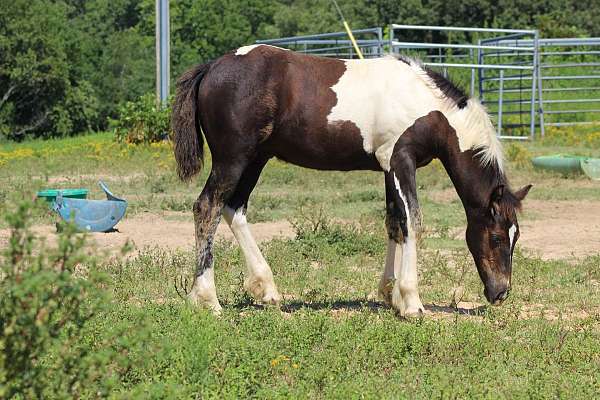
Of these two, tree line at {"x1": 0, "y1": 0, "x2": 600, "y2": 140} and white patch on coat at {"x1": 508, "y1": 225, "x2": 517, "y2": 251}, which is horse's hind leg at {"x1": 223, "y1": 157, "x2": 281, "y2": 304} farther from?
tree line at {"x1": 0, "y1": 0, "x2": 600, "y2": 140}

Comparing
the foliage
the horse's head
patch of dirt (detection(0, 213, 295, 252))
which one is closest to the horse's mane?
the horse's head

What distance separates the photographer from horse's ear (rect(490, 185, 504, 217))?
7.22m

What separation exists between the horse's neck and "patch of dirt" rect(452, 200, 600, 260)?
2941 mm

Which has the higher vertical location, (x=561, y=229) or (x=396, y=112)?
(x=396, y=112)

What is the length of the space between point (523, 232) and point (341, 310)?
15.5ft

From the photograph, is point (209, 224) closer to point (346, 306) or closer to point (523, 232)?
point (346, 306)

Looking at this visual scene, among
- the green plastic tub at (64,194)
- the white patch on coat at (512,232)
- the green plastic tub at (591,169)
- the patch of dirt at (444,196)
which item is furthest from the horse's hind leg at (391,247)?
the green plastic tub at (591,169)

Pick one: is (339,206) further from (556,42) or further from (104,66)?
(104,66)

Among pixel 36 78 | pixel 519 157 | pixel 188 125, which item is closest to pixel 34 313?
pixel 188 125

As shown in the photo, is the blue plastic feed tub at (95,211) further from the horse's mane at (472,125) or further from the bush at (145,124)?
the bush at (145,124)

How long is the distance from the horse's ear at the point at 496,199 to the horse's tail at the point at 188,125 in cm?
213

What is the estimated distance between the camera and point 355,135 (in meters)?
7.32

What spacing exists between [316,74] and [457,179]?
1.28 meters

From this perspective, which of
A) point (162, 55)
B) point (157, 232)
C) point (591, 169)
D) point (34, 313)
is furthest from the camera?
point (162, 55)
